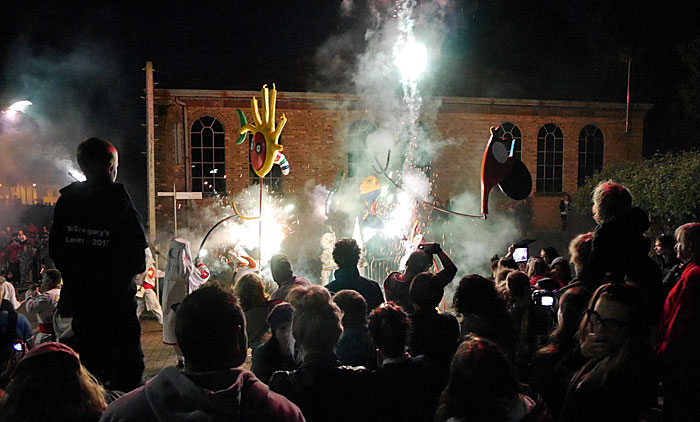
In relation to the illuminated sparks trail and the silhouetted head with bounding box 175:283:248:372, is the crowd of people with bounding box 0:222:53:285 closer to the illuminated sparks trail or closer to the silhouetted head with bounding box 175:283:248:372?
the illuminated sparks trail

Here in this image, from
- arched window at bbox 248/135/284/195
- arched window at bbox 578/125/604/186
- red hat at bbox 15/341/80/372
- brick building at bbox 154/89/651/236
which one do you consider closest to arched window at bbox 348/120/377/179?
brick building at bbox 154/89/651/236

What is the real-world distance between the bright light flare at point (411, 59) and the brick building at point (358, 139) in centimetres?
136

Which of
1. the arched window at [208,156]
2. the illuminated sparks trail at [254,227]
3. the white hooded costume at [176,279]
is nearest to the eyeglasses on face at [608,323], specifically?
the white hooded costume at [176,279]

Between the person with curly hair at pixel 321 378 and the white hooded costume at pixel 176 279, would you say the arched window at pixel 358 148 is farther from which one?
the person with curly hair at pixel 321 378

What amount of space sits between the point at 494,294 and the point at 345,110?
16216mm

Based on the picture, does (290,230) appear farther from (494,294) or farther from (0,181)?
(0,181)

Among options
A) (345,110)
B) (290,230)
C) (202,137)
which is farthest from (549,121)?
(202,137)

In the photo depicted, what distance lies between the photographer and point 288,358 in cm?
338

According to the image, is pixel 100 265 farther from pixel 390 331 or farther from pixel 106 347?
pixel 390 331

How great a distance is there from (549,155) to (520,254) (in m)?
15.5

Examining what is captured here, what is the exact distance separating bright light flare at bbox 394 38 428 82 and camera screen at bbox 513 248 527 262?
12095mm

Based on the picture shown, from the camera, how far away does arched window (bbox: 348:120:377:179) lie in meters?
19.5

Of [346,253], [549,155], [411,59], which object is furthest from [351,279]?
[549,155]

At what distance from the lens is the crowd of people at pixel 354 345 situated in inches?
70.6
